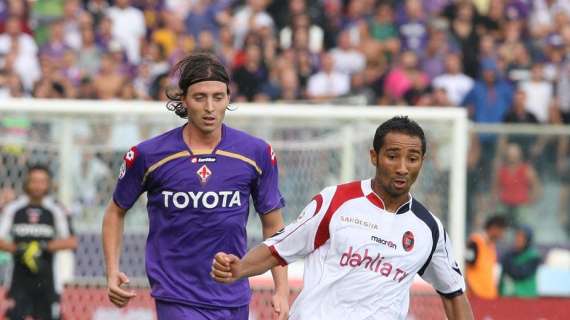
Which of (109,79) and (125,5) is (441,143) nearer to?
(109,79)

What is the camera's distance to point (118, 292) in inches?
261

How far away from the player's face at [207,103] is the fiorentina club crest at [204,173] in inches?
A: 7.1

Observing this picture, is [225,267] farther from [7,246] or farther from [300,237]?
[7,246]

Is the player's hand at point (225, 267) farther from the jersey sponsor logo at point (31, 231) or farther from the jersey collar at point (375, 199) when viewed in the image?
the jersey sponsor logo at point (31, 231)

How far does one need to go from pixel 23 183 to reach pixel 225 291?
5.89 meters

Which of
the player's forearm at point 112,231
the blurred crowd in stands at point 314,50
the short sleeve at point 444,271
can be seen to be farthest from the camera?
the blurred crowd in stands at point 314,50

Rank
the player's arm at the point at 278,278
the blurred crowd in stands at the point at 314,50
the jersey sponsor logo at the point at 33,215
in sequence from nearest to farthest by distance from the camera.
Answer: the player's arm at the point at 278,278 → the jersey sponsor logo at the point at 33,215 → the blurred crowd in stands at the point at 314,50

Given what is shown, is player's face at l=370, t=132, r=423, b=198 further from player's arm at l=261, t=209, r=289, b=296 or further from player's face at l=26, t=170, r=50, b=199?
player's face at l=26, t=170, r=50, b=199

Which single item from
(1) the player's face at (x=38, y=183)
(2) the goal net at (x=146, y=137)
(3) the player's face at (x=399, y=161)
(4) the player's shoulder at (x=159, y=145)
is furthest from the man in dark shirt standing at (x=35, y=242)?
(3) the player's face at (x=399, y=161)

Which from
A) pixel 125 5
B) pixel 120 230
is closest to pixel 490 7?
pixel 125 5

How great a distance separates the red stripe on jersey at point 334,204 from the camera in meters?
5.86

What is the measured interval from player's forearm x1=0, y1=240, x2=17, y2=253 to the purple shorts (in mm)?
5411

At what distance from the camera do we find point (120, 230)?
7.08m

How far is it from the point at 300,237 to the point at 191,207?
103 centimetres
